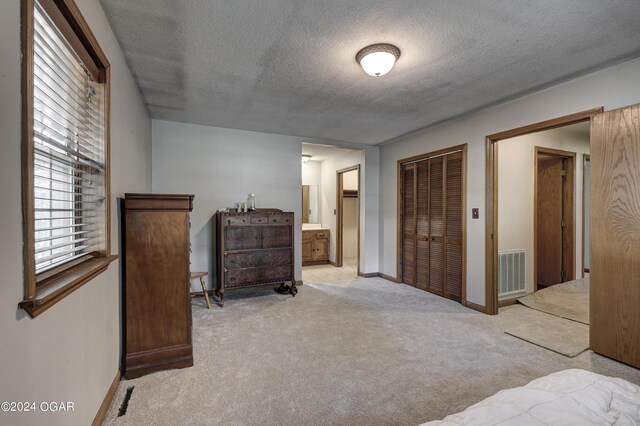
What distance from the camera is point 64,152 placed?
1391 millimetres

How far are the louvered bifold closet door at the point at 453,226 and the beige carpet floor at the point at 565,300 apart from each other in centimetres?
87

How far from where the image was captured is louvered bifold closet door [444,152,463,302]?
4.07 m

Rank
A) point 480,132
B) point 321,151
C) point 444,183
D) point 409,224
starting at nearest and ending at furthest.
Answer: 1. point 480,132
2. point 444,183
3. point 409,224
4. point 321,151

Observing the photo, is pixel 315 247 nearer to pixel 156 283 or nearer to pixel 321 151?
pixel 321 151

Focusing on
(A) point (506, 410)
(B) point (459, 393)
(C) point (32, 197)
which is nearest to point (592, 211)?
(B) point (459, 393)

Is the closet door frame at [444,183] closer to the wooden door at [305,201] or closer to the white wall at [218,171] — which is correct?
the white wall at [218,171]

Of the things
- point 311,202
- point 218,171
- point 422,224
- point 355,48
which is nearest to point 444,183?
point 422,224

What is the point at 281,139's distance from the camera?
15.8 feet

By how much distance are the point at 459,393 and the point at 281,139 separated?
13.2 ft

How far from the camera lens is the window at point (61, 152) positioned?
974 millimetres

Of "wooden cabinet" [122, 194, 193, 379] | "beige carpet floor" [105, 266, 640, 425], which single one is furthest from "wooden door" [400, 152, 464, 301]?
"wooden cabinet" [122, 194, 193, 379]

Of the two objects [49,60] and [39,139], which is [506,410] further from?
[49,60]

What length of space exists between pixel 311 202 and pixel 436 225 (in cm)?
333

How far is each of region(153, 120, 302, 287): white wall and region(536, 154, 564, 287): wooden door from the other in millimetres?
3937
